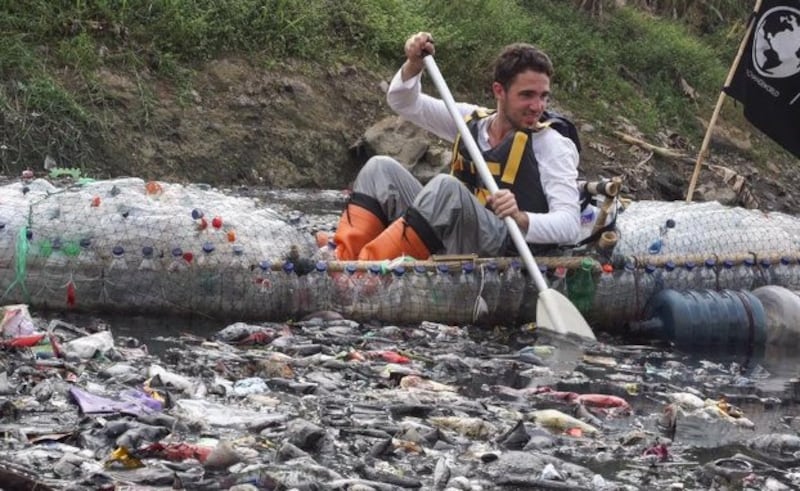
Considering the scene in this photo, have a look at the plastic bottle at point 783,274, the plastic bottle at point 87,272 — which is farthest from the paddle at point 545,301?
the plastic bottle at point 87,272

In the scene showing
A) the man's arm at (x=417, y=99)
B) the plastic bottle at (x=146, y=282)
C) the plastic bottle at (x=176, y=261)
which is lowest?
the plastic bottle at (x=146, y=282)

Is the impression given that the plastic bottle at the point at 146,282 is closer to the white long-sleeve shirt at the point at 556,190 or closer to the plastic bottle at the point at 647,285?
the white long-sleeve shirt at the point at 556,190

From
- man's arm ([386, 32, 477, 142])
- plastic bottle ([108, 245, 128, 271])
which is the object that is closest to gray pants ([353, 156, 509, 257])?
man's arm ([386, 32, 477, 142])

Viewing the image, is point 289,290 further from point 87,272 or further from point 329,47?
point 329,47

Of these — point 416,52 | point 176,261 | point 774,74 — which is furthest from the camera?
point 774,74

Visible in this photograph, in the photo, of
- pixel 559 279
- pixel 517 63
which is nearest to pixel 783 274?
pixel 559 279

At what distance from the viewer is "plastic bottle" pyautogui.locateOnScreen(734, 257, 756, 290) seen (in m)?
7.09

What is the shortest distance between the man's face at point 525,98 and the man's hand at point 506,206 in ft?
1.26

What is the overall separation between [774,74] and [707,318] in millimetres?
3148

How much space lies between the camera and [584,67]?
17781mm

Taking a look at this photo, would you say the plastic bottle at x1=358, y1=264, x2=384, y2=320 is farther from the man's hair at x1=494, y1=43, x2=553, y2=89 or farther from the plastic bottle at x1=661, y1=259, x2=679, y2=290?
the plastic bottle at x1=661, y1=259, x2=679, y2=290

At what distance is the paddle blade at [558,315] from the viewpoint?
6.35 m

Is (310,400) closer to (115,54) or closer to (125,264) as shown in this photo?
(125,264)

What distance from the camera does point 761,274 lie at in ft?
23.5
